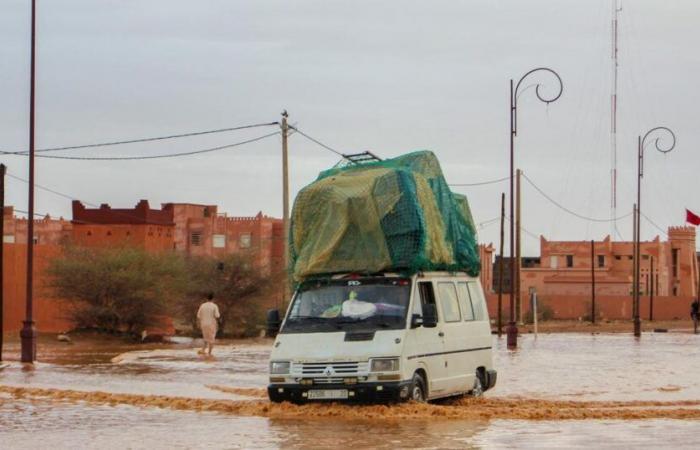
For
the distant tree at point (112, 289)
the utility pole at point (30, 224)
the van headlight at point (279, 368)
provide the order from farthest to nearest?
1. the distant tree at point (112, 289)
2. the utility pole at point (30, 224)
3. the van headlight at point (279, 368)

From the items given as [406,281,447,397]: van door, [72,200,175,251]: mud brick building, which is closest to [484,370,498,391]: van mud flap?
[406,281,447,397]: van door

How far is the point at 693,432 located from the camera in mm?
16172

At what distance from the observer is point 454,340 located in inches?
805

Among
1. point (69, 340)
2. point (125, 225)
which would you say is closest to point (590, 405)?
point (69, 340)

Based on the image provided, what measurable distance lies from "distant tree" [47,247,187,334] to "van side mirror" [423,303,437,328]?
118 feet

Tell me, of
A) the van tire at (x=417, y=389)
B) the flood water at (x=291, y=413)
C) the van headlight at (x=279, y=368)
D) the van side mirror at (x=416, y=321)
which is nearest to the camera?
the flood water at (x=291, y=413)

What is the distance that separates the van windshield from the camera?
1905 centimetres

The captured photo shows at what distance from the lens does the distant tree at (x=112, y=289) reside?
178 feet

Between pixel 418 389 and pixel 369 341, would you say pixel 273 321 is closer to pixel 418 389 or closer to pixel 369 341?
pixel 369 341

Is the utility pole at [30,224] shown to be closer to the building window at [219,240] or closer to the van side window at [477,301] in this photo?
the van side window at [477,301]

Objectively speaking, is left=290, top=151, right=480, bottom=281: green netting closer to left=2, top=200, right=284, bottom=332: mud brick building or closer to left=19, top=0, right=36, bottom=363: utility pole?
left=19, top=0, right=36, bottom=363: utility pole

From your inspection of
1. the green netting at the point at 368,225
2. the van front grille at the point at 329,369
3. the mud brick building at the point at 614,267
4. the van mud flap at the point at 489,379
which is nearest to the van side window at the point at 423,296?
the green netting at the point at 368,225

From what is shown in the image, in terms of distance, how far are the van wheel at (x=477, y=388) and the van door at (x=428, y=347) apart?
1457 millimetres

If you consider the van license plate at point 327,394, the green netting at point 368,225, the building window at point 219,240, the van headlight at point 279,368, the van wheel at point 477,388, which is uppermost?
the building window at point 219,240
